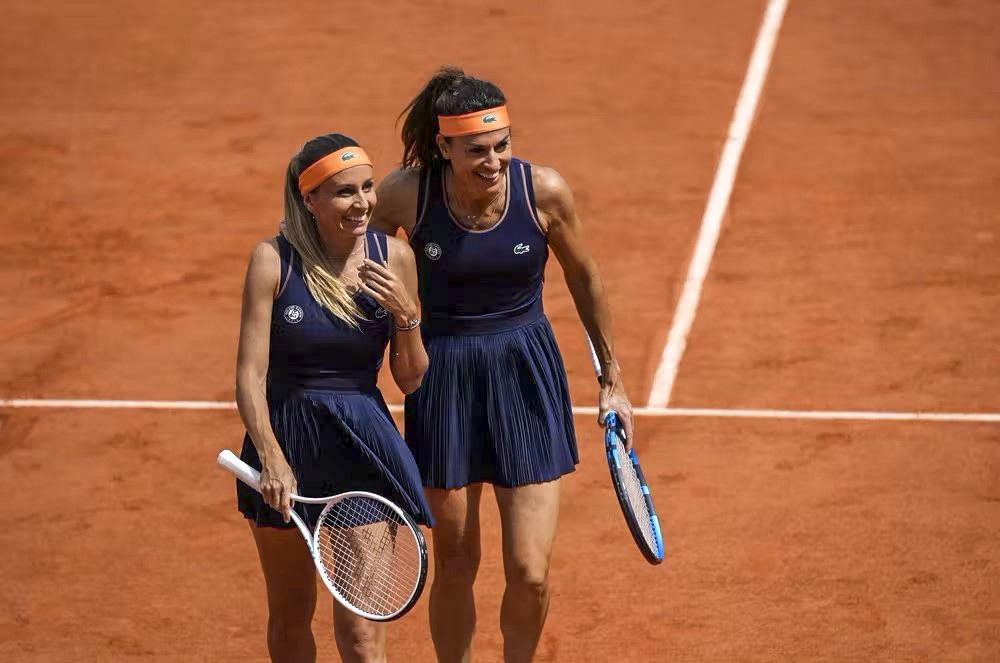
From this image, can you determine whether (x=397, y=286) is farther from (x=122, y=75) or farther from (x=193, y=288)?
(x=122, y=75)

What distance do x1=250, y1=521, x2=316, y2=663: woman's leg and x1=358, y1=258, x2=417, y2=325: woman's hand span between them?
838mm

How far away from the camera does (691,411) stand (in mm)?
9438

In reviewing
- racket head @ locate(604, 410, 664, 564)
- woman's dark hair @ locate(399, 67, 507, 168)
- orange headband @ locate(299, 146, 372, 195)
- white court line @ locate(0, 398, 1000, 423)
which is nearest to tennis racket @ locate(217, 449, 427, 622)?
racket head @ locate(604, 410, 664, 564)

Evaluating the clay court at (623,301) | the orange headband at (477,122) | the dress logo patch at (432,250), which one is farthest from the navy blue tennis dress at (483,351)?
the clay court at (623,301)

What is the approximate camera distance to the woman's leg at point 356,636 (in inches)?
209

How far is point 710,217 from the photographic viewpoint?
1252cm

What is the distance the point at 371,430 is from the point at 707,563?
2.91 metres

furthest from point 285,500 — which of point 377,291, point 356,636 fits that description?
point 377,291

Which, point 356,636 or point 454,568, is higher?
point 356,636

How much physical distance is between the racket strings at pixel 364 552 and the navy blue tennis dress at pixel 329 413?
101 millimetres

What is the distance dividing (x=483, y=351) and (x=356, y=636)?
1.16 meters

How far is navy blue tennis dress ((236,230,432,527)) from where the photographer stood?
5180 mm

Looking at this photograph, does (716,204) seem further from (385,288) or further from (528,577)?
(385,288)

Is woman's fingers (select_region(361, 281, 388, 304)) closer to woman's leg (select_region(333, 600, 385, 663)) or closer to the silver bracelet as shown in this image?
the silver bracelet
